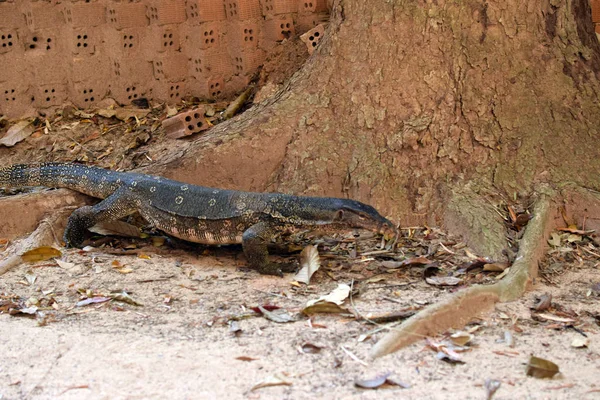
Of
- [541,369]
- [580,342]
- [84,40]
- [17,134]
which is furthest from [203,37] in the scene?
[541,369]

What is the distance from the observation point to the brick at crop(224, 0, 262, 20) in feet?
25.7

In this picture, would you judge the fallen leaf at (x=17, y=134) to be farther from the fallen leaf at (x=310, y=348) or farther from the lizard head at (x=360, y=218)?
the fallen leaf at (x=310, y=348)

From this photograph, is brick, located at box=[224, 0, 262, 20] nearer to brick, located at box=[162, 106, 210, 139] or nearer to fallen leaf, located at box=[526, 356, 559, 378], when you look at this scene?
brick, located at box=[162, 106, 210, 139]

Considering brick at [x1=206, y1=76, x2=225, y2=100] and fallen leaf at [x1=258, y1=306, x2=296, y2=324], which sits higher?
brick at [x1=206, y1=76, x2=225, y2=100]

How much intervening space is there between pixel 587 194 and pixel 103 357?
11.7ft

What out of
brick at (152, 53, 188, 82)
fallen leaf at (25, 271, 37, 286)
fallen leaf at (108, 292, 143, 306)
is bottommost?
fallen leaf at (25, 271, 37, 286)

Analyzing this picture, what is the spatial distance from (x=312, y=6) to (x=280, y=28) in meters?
0.40

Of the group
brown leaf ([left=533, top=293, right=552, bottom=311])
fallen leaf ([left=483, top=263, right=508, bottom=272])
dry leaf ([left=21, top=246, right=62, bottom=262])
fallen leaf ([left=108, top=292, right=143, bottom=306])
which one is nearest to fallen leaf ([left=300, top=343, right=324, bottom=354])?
fallen leaf ([left=108, top=292, right=143, bottom=306])

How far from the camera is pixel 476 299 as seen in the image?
4.32 m

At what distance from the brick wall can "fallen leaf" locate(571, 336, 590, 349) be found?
16.2 feet

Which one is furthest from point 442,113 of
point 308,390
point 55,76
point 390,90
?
point 55,76

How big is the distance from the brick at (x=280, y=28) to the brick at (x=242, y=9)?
17cm

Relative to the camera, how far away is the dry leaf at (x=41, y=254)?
5398 millimetres

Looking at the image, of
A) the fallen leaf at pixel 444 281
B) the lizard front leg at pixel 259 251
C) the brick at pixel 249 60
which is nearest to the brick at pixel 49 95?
the brick at pixel 249 60
